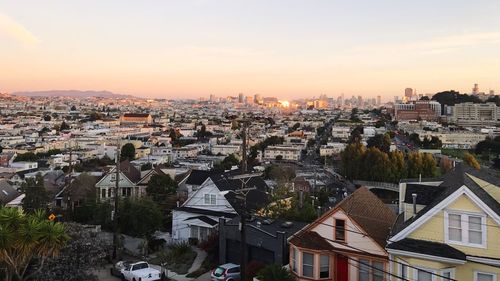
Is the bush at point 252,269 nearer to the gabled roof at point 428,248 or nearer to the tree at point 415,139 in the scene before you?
the gabled roof at point 428,248

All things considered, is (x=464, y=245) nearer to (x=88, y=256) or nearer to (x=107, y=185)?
(x=88, y=256)

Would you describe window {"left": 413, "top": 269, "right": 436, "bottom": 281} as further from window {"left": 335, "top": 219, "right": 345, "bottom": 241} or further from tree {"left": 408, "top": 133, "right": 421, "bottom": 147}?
tree {"left": 408, "top": 133, "right": 421, "bottom": 147}

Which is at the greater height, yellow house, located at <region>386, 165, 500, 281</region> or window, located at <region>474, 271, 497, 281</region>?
yellow house, located at <region>386, 165, 500, 281</region>

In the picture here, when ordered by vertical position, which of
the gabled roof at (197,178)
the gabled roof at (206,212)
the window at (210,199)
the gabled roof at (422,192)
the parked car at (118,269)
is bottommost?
the parked car at (118,269)

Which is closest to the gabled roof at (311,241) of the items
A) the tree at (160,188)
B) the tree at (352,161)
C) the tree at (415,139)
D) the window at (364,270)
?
the window at (364,270)

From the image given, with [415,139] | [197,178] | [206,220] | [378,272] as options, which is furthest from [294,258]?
[415,139]

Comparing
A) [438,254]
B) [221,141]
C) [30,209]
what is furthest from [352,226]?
[221,141]

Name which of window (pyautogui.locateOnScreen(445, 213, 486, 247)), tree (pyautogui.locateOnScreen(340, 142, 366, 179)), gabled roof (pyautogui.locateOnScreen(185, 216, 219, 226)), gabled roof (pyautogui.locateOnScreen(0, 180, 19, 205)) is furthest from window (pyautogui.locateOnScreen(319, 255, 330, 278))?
tree (pyautogui.locateOnScreen(340, 142, 366, 179))
